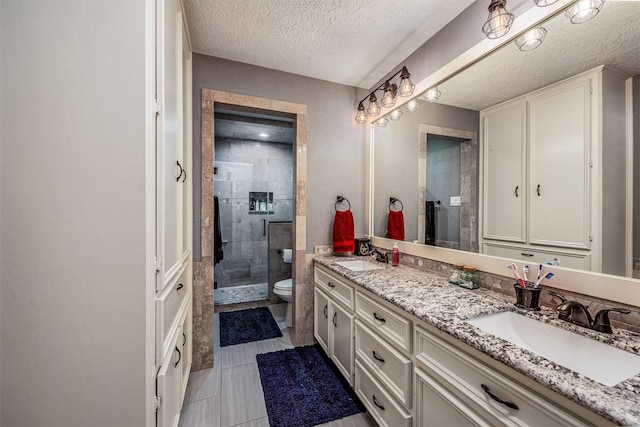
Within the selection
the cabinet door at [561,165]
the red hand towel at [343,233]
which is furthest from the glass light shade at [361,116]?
the cabinet door at [561,165]

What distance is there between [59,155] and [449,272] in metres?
1.97

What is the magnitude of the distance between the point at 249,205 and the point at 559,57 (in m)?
3.43

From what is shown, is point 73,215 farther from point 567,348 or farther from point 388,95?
point 388,95

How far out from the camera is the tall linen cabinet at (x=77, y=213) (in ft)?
2.51

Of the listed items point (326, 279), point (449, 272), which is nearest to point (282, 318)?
point (326, 279)

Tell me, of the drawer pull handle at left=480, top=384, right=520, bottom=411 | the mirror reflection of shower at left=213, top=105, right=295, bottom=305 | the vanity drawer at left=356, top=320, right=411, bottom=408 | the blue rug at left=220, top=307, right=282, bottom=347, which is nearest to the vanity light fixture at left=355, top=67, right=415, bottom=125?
the mirror reflection of shower at left=213, top=105, right=295, bottom=305

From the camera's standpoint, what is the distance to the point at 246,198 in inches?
146

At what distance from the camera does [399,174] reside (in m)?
2.21

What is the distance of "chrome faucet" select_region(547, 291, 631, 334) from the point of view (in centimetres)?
86

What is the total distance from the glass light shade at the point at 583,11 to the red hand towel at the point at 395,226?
57.2 inches

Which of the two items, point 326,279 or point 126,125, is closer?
point 126,125

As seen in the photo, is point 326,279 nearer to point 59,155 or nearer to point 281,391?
point 281,391

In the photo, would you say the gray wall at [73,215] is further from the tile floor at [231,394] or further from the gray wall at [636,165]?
the gray wall at [636,165]

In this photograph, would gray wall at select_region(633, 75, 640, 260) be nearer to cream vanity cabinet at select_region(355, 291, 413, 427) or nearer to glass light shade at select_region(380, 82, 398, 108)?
cream vanity cabinet at select_region(355, 291, 413, 427)
